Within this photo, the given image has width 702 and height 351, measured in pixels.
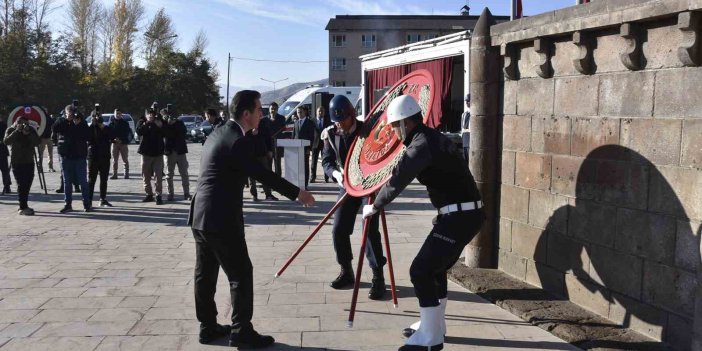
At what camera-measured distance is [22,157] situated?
1114 centimetres

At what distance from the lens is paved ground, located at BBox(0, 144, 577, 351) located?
4.85 m

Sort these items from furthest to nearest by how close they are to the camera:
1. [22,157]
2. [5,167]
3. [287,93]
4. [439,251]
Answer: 1. [287,93]
2. [5,167]
3. [22,157]
4. [439,251]

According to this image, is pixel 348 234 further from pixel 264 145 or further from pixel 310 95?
pixel 310 95

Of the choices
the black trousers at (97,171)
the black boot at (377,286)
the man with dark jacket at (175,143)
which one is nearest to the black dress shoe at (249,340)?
the black boot at (377,286)

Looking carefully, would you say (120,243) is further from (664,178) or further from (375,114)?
(664,178)

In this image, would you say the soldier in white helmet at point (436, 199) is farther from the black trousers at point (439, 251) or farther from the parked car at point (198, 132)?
the parked car at point (198, 132)

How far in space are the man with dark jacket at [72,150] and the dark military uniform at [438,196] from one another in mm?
8375

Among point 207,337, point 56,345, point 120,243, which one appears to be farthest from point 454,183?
point 120,243

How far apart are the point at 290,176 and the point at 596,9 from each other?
936 cm

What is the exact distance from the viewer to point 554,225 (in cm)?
555

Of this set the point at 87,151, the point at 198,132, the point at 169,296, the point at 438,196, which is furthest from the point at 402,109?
the point at 198,132

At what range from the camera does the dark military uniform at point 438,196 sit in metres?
4.37

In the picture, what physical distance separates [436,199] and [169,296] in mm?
2895

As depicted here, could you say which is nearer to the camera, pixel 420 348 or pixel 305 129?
pixel 420 348
